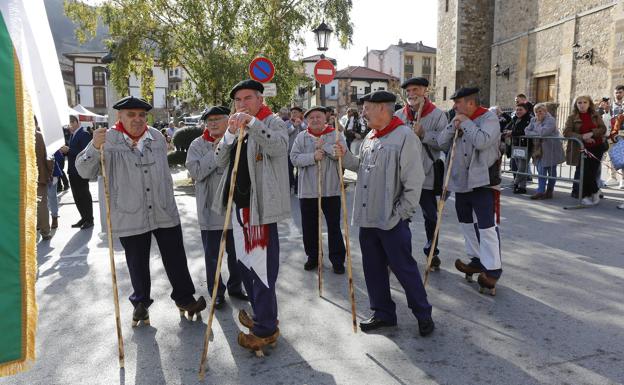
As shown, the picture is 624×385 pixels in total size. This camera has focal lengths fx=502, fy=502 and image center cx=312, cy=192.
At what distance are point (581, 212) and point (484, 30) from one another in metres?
22.2

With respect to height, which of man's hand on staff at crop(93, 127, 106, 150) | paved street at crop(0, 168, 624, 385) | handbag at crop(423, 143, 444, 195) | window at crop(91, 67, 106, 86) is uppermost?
window at crop(91, 67, 106, 86)

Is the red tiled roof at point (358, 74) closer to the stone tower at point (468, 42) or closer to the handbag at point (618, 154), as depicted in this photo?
the stone tower at point (468, 42)

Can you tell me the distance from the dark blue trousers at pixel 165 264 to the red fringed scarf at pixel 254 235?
926mm

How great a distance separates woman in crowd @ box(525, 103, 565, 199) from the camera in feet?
31.8

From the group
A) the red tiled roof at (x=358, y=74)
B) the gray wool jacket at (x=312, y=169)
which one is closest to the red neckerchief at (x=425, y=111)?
the gray wool jacket at (x=312, y=169)

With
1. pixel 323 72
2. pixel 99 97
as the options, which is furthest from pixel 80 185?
pixel 99 97

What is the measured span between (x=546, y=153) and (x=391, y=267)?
7103 millimetres

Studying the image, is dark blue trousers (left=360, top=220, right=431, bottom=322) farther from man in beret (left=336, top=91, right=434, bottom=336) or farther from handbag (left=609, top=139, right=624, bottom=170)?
handbag (left=609, top=139, right=624, bottom=170)

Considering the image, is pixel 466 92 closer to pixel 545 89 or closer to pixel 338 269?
pixel 338 269

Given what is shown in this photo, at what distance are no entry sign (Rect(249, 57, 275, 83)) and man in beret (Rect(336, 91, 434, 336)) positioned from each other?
391 cm

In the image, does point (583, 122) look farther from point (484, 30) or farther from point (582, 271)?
point (484, 30)

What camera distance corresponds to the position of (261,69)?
307 inches

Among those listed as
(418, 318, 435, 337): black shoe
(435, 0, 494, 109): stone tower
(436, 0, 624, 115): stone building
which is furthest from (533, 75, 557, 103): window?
(418, 318, 435, 337): black shoe

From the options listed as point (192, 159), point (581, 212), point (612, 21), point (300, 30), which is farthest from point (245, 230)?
point (612, 21)
